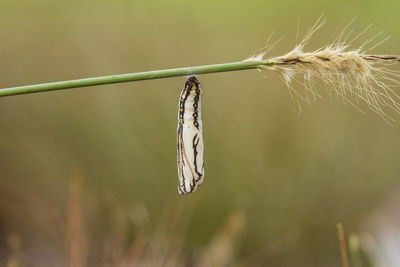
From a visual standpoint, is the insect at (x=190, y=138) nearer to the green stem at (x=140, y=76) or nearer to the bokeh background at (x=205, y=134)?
the green stem at (x=140, y=76)

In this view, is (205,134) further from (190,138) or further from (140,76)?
(140,76)

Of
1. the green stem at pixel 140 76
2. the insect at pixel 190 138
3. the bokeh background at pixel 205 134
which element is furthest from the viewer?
the bokeh background at pixel 205 134

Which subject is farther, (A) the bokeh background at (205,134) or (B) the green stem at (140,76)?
(A) the bokeh background at (205,134)

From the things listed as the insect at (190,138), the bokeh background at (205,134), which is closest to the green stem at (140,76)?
the insect at (190,138)

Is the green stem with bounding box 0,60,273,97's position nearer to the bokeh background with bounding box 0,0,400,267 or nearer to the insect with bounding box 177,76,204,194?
the insect with bounding box 177,76,204,194

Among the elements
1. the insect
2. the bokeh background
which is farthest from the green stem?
the bokeh background

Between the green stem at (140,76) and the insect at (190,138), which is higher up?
the green stem at (140,76)

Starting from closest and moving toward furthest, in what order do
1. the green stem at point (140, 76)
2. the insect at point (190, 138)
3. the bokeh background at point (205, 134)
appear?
the green stem at point (140, 76) → the insect at point (190, 138) → the bokeh background at point (205, 134)

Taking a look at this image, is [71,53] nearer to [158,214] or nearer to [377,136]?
[158,214]
